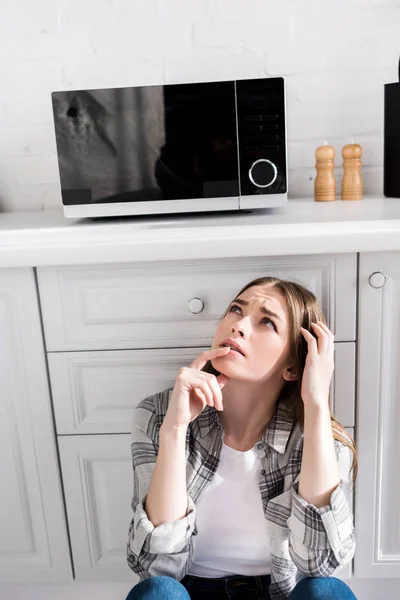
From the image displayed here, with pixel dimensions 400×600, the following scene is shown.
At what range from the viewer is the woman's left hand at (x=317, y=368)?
88cm

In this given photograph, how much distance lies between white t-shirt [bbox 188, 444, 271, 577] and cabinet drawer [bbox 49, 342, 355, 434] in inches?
7.7

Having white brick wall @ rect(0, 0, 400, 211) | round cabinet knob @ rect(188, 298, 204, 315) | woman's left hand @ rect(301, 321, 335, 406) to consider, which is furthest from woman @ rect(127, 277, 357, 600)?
white brick wall @ rect(0, 0, 400, 211)

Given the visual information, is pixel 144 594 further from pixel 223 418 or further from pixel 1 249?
pixel 1 249

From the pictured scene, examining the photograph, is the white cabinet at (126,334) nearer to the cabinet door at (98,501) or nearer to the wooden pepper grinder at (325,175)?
the cabinet door at (98,501)

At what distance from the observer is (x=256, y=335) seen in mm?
898

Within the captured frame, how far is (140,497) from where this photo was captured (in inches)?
36.4

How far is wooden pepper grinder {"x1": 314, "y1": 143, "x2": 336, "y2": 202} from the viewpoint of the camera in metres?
1.35

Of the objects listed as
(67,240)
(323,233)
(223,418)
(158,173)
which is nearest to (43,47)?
(158,173)

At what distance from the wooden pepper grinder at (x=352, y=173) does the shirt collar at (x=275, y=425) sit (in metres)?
0.59

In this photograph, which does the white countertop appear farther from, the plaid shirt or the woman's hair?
the plaid shirt

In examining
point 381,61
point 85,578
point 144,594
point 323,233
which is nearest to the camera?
point 144,594

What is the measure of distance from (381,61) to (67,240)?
0.88 metres

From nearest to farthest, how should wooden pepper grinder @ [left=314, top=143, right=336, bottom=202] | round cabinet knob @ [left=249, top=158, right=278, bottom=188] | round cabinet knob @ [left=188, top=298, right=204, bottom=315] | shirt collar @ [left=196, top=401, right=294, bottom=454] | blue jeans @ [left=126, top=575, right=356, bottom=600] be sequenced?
blue jeans @ [left=126, top=575, right=356, bottom=600] < shirt collar @ [left=196, top=401, right=294, bottom=454] < round cabinet knob @ [left=188, top=298, right=204, bottom=315] < round cabinet knob @ [left=249, top=158, right=278, bottom=188] < wooden pepper grinder @ [left=314, top=143, right=336, bottom=202]

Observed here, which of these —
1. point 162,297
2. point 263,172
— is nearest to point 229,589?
point 162,297
